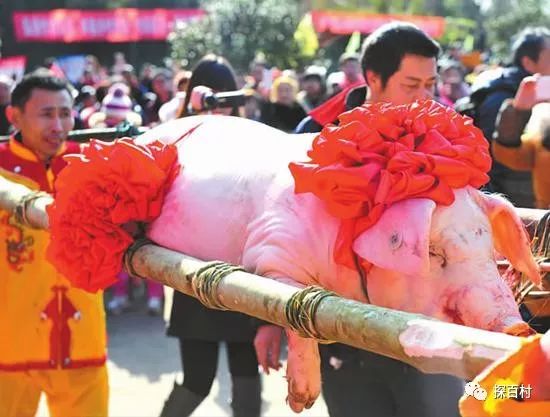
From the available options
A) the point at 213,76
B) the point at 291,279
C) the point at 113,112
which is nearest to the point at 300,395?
the point at 291,279

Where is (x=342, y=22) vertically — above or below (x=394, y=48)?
below

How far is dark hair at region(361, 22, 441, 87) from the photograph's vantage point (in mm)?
2832

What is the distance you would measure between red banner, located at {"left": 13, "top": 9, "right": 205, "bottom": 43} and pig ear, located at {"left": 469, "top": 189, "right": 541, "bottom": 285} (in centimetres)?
2624

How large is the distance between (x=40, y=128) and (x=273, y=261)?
171 cm

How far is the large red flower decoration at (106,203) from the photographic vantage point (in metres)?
2.18

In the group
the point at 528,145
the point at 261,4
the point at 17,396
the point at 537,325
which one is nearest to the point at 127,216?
the point at 537,325

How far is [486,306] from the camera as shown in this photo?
1684mm

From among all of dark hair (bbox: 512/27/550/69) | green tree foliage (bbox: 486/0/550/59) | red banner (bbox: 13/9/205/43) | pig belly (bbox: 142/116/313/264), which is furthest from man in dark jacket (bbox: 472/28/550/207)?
green tree foliage (bbox: 486/0/550/59)

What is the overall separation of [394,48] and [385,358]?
39.6 inches

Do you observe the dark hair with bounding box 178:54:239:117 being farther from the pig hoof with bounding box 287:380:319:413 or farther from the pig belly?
the pig hoof with bounding box 287:380:319:413

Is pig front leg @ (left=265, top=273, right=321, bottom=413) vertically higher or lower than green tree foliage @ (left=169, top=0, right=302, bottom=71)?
higher

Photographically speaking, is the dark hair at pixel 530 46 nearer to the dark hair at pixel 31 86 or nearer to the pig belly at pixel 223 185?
the dark hair at pixel 31 86

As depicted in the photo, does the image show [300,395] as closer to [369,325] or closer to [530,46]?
[369,325]

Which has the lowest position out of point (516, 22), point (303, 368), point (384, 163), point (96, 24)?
point (516, 22)
